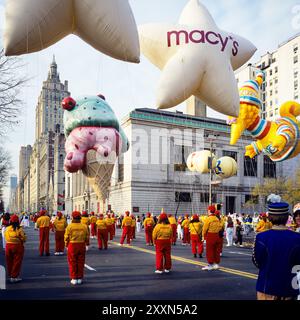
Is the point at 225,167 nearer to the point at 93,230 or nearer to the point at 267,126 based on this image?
the point at 267,126

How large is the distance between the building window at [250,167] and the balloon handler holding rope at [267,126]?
3981cm

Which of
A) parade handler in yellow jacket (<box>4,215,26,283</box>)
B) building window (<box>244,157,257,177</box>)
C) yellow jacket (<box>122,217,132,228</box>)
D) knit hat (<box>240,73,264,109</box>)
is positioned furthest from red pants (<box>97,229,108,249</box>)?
building window (<box>244,157,257,177</box>)

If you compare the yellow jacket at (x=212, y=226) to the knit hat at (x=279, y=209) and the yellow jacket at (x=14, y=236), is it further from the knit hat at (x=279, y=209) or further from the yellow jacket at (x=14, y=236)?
the knit hat at (x=279, y=209)

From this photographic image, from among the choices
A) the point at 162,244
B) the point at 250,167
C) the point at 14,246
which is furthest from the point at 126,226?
the point at 250,167

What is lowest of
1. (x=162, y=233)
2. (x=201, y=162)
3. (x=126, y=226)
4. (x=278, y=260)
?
(x=126, y=226)

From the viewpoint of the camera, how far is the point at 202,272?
10.4 meters

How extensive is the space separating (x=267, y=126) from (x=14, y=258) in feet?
33.9

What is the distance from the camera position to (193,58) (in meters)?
7.93

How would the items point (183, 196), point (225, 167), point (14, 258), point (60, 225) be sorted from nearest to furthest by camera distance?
point (14, 258)
point (60, 225)
point (225, 167)
point (183, 196)

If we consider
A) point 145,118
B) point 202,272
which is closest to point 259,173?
point 145,118

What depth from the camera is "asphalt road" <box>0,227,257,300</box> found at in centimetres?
751

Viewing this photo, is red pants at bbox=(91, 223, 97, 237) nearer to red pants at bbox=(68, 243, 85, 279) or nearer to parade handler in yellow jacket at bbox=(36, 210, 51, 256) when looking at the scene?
parade handler in yellow jacket at bbox=(36, 210, 51, 256)
